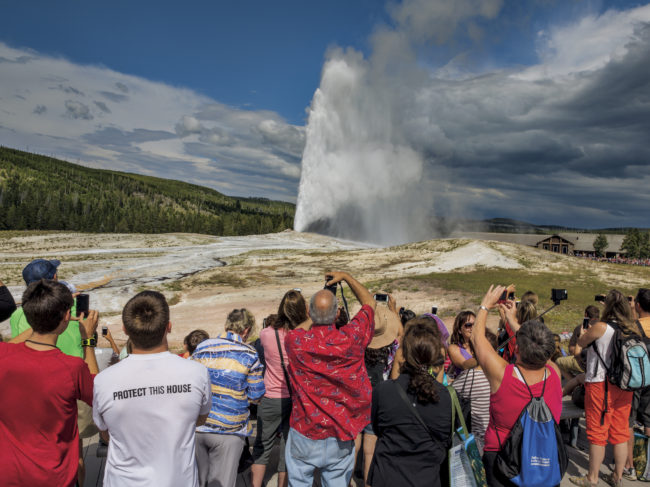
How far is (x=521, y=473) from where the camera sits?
129 inches

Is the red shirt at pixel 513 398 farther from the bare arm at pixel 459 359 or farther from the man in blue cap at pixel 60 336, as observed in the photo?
the man in blue cap at pixel 60 336

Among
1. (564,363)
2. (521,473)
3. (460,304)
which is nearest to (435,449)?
(521,473)

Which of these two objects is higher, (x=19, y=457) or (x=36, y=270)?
(x=36, y=270)

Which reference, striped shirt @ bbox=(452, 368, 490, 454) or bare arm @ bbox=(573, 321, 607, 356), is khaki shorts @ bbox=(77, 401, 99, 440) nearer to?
striped shirt @ bbox=(452, 368, 490, 454)

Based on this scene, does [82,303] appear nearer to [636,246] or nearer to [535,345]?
[535,345]

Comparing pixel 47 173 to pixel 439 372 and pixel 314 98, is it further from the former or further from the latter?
pixel 439 372

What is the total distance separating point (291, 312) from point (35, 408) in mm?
2215

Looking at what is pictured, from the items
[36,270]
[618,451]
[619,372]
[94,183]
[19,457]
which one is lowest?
[618,451]

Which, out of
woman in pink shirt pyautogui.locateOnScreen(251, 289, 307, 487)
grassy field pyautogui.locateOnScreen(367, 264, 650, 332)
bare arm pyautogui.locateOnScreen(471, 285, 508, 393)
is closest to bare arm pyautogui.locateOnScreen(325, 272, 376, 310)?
woman in pink shirt pyautogui.locateOnScreen(251, 289, 307, 487)

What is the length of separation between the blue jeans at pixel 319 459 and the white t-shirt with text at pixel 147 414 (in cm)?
110

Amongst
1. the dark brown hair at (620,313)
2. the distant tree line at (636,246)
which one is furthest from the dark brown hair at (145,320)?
the distant tree line at (636,246)

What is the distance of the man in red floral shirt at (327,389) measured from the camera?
11.2ft

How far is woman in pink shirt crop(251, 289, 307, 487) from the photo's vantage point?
4355 millimetres

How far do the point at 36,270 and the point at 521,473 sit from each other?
16.0ft
